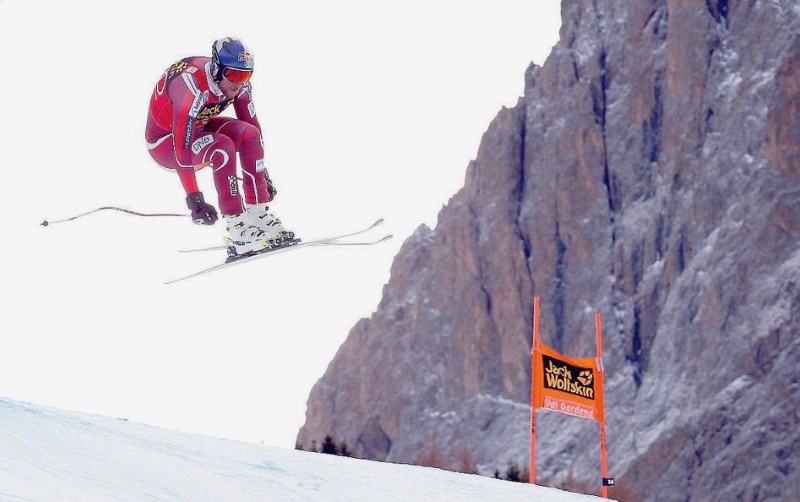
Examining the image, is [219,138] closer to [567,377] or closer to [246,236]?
[246,236]

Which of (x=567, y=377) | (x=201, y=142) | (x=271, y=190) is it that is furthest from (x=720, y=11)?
(x=201, y=142)

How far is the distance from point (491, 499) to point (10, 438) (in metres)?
5.36

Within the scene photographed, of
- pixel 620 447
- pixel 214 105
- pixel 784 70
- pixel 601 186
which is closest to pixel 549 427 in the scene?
pixel 620 447

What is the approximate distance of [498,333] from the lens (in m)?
176

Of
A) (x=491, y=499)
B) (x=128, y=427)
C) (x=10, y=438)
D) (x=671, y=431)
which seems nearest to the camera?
(x=10, y=438)

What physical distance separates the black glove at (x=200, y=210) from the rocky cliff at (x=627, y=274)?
127033 mm

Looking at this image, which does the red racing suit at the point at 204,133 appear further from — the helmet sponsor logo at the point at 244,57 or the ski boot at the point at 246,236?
the helmet sponsor logo at the point at 244,57

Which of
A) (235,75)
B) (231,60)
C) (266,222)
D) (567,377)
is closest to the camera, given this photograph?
(231,60)

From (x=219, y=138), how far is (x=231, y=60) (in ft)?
2.95

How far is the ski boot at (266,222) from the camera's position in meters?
16.0

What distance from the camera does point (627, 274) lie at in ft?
555

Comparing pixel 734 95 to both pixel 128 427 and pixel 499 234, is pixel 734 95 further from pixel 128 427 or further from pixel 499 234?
pixel 128 427

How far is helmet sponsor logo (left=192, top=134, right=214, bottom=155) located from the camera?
15.3 meters

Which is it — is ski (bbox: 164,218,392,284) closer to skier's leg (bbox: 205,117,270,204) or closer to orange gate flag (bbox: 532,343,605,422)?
skier's leg (bbox: 205,117,270,204)
